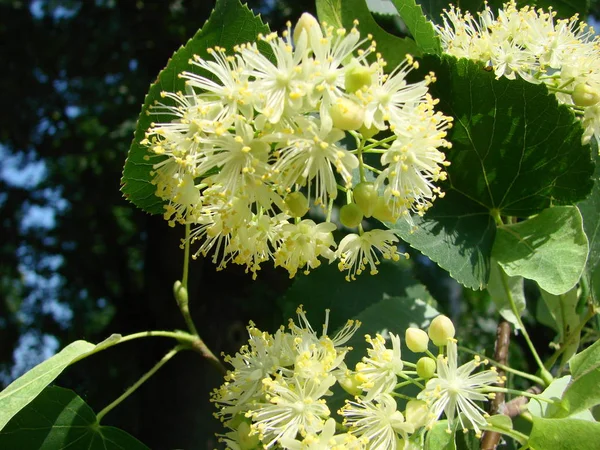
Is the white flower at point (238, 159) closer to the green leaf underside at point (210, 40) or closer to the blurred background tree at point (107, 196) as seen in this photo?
the green leaf underside at point (210, 40)

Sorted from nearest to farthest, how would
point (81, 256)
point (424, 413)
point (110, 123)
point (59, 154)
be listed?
point (424, 413) < point (110, 123) < point (59, 154) < point (81, 256)

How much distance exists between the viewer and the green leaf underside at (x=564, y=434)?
2.49ft

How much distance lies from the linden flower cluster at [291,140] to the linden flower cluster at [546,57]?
0.21 metres

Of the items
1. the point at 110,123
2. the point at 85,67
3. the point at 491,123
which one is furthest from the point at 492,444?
the point at 85,67

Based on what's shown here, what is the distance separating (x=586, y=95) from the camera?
1012mm

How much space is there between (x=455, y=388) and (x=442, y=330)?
0.08 metres

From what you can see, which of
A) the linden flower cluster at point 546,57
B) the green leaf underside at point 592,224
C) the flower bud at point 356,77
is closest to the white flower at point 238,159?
the flower bud at point 356,77

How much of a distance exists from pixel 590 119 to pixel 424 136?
35 cm

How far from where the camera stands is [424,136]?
0.87m

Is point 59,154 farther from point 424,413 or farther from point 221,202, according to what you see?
point 424,413

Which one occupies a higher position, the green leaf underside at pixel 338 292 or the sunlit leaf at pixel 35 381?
the sunlit leaf at pixel 35 381

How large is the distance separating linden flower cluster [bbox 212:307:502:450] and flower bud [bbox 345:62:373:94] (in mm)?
353

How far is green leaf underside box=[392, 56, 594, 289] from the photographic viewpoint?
38.7 inches

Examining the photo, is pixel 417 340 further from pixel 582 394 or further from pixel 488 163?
pixel 488 163
